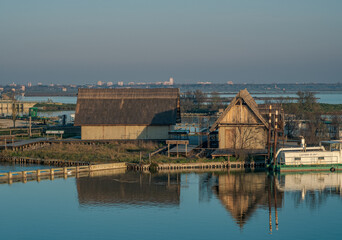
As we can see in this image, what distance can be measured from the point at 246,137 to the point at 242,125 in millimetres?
1214

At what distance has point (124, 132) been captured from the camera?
63094 millimetres

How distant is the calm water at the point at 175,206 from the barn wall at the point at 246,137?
7363mm

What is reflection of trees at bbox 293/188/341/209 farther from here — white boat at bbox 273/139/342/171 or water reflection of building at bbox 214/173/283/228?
white boat at bbox 273/139/342/171

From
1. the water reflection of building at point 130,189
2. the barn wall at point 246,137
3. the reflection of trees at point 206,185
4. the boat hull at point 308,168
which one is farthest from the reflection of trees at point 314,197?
the barn wall at point 246,137

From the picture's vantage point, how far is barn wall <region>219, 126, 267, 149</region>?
53656mm

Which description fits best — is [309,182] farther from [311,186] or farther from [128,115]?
[128,115]

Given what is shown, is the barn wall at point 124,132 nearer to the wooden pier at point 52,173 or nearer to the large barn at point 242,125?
the large barn at point 242,125

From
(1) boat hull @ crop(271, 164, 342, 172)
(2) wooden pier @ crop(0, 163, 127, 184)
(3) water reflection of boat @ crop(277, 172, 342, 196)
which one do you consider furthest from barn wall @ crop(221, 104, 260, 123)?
(2) wooden pier @ crop(0, 163, 127, 184)

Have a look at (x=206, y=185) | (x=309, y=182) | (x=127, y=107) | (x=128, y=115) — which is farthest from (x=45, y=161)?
(x=309, y=182)

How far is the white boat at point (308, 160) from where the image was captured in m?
47.5

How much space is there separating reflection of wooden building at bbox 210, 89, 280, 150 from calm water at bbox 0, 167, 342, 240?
752cm

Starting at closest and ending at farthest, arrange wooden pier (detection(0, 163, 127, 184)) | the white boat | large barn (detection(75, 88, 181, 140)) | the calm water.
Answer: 1. the calm water
2. wooden pier (detection(0, 163, 127, 184))
3. the white boat
4. large barn (detection(75, 88, 181, 140))

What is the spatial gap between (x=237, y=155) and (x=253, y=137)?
12.9ft

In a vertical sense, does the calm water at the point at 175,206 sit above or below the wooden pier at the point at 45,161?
below
